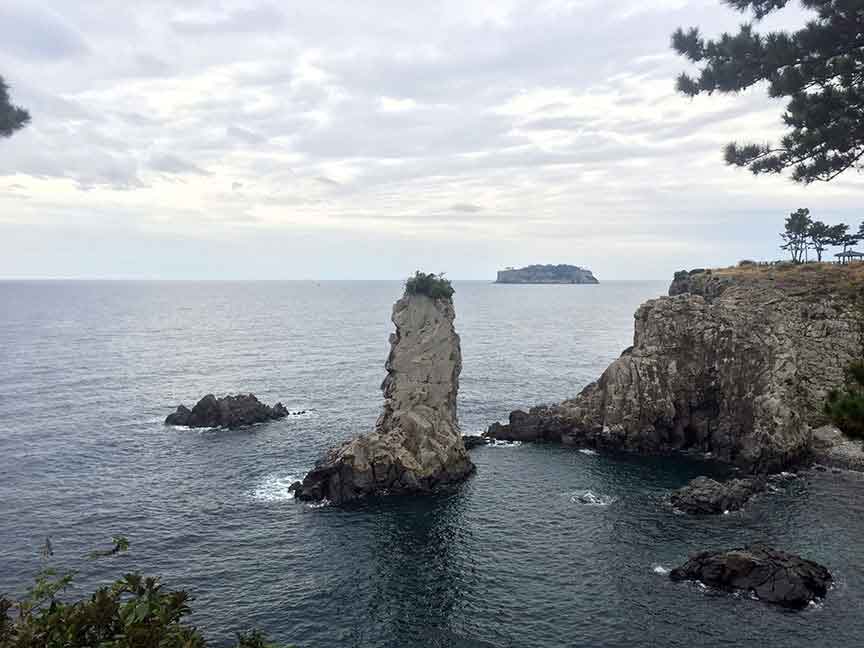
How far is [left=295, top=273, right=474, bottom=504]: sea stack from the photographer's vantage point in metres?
73.9

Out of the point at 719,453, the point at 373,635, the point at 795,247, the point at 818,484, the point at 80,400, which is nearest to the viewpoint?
the point at 373,635

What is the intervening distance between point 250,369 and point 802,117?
5630 inches

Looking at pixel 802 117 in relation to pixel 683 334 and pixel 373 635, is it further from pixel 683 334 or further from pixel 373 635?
pixel 683 334

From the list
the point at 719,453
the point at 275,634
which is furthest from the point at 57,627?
the point at 719,453

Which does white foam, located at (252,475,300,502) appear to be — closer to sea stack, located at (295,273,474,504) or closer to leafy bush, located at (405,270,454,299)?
sea stack, located at (295,273,474,504)

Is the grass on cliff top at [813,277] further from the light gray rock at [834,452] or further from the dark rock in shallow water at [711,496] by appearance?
the dark rock in shallow water at [711,496]

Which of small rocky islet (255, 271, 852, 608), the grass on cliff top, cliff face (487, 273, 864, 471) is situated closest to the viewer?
small rocky islet (255, 271, 852, 608)

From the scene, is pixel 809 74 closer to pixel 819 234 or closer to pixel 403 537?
pixel 403 537

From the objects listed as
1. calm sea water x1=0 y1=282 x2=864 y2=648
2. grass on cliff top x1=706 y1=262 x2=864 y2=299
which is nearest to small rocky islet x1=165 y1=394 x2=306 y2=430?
calm sea water x1=0 y1=282 x2=864 y2=648

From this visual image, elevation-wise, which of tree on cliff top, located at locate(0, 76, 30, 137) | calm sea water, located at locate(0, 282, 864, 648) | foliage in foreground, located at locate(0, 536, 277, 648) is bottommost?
calm sea water, located at locate(0, 282, 864, 648)

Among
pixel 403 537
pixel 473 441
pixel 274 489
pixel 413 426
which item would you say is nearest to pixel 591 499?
pixel 403 537

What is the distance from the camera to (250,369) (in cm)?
15475

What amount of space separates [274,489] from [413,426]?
1842cm

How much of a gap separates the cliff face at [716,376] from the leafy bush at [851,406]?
6913cm
